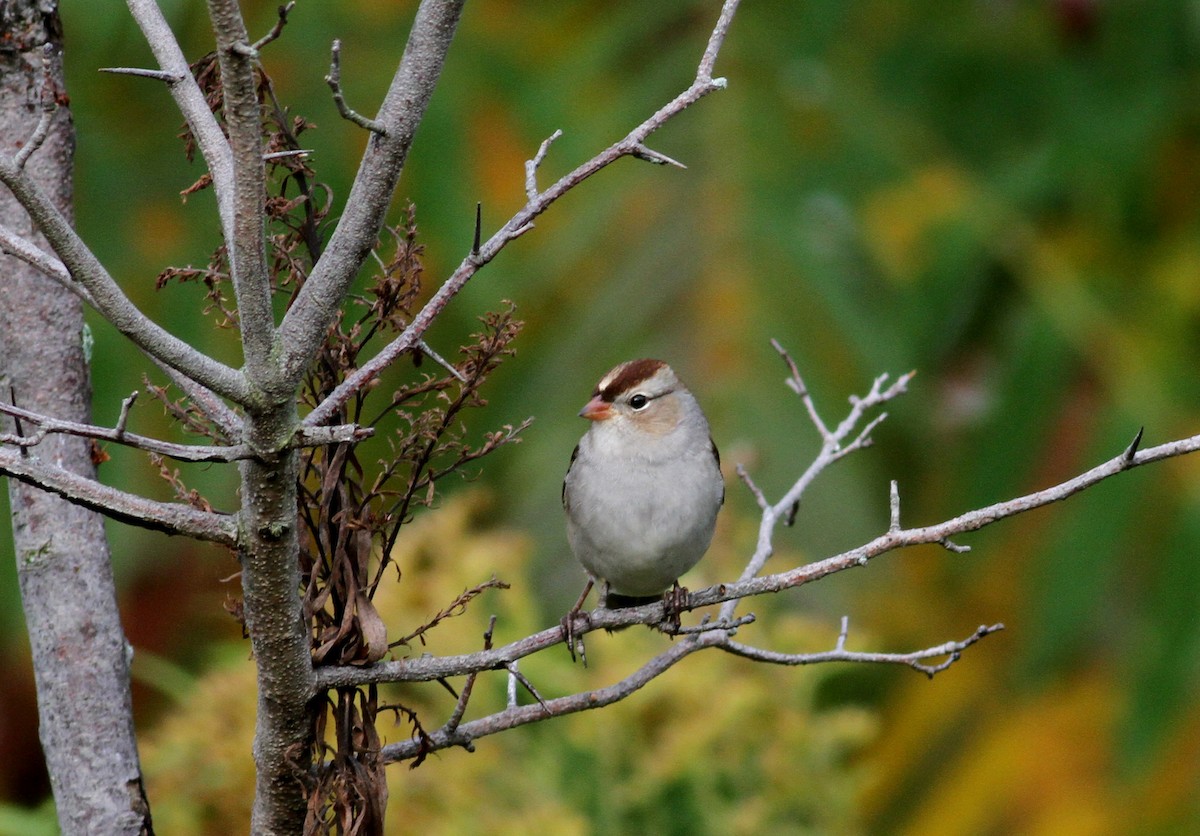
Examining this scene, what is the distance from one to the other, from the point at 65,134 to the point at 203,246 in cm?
218

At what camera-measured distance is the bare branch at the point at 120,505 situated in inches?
62.6

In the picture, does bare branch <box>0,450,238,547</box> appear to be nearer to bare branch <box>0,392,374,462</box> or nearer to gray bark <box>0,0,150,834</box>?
bare branch <box>0,392,374,462</box>

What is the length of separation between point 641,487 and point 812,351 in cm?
166

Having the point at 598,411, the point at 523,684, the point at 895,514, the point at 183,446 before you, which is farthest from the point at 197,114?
the point at 598,411

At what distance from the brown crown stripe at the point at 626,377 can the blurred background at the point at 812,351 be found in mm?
441

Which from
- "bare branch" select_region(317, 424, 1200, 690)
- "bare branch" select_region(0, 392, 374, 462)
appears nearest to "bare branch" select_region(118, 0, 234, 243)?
"bare branch" select_region(0, 392, 374, 462)

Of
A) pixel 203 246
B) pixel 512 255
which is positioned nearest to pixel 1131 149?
pixel 512 255

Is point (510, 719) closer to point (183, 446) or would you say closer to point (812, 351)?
point (183, 446)

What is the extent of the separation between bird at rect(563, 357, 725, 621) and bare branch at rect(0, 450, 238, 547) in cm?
130

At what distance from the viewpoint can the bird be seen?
2.96 metres

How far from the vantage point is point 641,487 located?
3.04m

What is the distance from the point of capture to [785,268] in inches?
181

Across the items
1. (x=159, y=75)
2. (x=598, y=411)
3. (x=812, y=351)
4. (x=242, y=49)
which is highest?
(x=812, y=351)

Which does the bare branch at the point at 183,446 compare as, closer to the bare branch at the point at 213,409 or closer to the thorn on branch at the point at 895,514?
the bare branch at the point at 213,409
